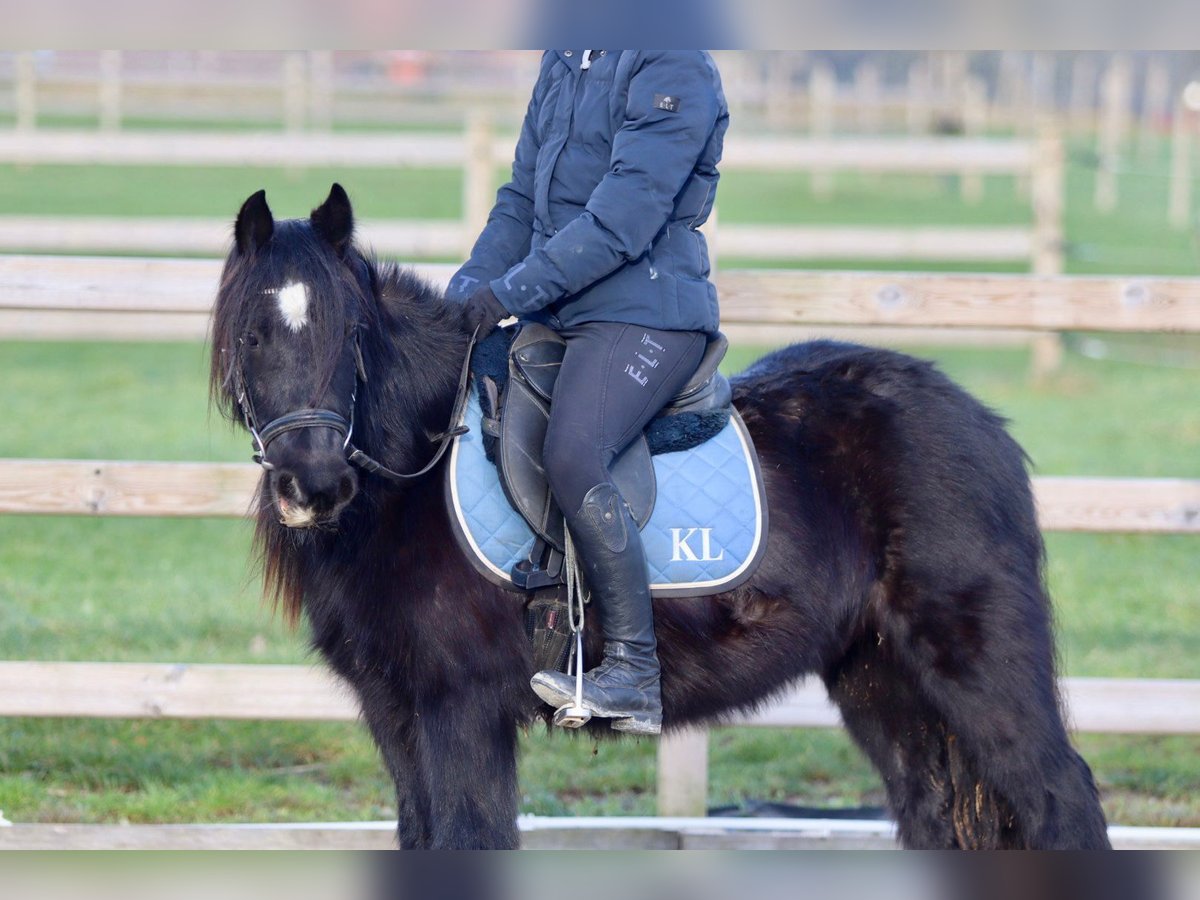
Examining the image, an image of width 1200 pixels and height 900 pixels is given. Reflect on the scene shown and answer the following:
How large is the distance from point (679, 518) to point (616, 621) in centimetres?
34

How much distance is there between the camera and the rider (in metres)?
2.88

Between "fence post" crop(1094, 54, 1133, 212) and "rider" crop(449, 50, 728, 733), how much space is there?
23771 millimetres

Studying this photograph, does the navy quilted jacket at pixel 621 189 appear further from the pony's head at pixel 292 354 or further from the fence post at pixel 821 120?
the fence post at pixel 821 120

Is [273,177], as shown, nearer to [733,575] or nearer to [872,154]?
[872,154]

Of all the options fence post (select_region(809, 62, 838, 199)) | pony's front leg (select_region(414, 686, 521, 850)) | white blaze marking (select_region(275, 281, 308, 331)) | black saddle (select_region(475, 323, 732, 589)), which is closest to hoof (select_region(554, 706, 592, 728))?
pony's front leg (select_region(414, 686, 521, 850))

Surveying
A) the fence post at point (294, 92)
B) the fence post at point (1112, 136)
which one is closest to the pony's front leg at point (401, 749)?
the fence post at point (294, 92)

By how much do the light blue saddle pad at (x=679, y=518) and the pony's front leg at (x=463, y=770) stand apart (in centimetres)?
32

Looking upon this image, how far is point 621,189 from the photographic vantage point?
286 centimetres

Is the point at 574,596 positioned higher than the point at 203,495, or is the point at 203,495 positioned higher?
the point at 203,495

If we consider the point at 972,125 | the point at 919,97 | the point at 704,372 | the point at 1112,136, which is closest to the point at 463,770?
the point at 704,372

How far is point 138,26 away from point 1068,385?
1204 cm

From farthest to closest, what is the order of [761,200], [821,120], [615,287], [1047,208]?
[821,120] → [761,200] → [1047,208] → [615,287]

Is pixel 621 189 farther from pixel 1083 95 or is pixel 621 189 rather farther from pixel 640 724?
pixel 1083 95

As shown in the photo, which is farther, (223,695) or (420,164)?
(420,164)
